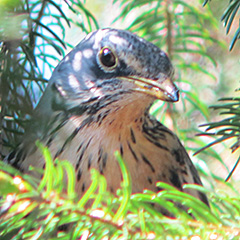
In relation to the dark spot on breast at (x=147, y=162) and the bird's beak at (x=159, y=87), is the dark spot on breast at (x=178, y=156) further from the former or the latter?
the bird's beak at (x=159, y=87)

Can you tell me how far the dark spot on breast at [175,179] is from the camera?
2010 millimetres

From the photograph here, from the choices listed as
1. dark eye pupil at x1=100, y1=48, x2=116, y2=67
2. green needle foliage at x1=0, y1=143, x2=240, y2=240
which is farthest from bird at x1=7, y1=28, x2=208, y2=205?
green needle foliage at x1=0, y1=143, x2=240, y2=240

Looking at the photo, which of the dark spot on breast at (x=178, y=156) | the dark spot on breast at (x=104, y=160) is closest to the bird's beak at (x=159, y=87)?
the dark spot on breast at (x=104, y=160)

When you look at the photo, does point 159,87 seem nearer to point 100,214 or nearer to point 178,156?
point 178,156

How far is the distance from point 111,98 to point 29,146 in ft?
1.32

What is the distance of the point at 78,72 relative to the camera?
6.51 feet

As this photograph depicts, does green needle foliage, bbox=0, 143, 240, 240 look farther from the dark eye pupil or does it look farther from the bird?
the dark eye pupil

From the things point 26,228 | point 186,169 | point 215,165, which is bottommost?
point 215,165

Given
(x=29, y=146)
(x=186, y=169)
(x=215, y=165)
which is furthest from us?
(x=215, y=165)

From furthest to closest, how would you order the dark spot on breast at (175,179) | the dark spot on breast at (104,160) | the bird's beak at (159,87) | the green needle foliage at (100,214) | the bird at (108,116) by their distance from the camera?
the dark spot on breast at (175,179) → the dark spot on breast at (104,160) → the bird at (108,116) → the bird's beak at (159,87) → the green needle foliage at (100,214)

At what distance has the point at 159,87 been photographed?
1655 millimetres

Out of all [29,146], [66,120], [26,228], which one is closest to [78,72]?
[66,120]

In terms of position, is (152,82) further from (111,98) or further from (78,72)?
(78,72)

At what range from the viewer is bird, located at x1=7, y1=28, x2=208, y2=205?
173 cm
